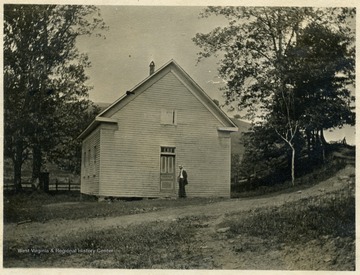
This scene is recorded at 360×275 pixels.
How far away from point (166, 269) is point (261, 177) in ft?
8.08

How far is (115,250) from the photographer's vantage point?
6.79 m

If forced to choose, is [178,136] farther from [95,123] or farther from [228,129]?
[95,123]

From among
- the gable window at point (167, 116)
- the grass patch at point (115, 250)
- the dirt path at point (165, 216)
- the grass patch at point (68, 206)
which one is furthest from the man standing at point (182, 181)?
the grass patch at point (115, 250)

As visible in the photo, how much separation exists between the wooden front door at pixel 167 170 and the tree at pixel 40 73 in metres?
1.66

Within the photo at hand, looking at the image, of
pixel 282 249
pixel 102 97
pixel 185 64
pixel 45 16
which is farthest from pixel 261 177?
pixel 45 16

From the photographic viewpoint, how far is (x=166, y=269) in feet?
21.9

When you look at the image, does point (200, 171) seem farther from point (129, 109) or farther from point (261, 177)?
point (129, 109)

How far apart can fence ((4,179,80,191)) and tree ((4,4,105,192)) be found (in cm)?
12

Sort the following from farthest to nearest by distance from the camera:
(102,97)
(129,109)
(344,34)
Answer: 1. (129,109)
2. (102,97)
3. (344,34)

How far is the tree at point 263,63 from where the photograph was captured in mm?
7492

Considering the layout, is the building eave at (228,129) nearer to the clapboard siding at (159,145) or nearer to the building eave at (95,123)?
the clapboard siding at (159,145)

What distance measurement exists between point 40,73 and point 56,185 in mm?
1975

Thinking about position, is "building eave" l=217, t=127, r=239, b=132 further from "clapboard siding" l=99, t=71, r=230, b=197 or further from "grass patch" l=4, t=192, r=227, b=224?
"grass patch" l=4, t=192, r=227, b=224

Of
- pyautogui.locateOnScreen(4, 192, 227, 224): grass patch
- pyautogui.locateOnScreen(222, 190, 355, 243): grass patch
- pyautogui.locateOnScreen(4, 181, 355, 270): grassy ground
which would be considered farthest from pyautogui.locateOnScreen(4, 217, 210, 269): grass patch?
pyautogui.locateOnScreen(222, 190, 355, 243): grass patch
